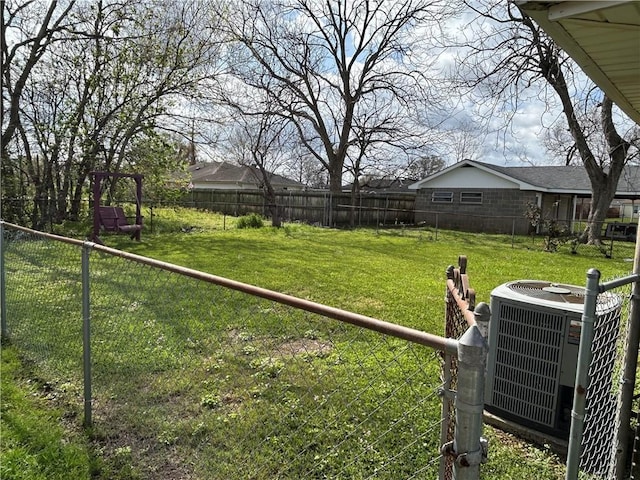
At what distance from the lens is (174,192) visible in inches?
653

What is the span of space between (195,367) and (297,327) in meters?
1.42

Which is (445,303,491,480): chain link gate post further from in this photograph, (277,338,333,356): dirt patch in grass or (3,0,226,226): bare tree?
(3,0,226,226): bare tree

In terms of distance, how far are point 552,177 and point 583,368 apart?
22059mm

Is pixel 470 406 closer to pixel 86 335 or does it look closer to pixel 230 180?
pixel 86 335

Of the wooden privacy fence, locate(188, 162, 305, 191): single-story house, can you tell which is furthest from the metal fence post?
locate(188, 162, 305, 191): single-story house

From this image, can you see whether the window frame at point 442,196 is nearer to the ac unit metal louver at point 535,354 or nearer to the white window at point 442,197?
the white window at point 442,197

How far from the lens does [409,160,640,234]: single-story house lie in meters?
19.8

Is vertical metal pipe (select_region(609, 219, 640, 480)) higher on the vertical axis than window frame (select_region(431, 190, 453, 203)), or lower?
lower

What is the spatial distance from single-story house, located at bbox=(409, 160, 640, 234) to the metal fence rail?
16.4m

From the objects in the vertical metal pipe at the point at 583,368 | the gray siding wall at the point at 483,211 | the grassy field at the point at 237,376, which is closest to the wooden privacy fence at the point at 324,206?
the gray siding wall at the point at 483,211

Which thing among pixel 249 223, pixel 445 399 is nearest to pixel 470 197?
pixel 249 223

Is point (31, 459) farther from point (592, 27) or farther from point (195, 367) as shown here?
point (592, 27)

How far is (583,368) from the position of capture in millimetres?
1727

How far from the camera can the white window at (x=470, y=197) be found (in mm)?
21342
